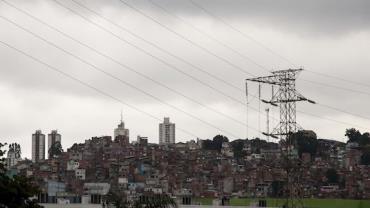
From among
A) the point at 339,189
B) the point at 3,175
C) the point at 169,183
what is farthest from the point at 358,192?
the point at 3,175

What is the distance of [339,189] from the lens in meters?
189

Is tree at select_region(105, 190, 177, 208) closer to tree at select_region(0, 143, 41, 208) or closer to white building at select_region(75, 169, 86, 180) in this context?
tree at select_region(0, 143, 41, 208)

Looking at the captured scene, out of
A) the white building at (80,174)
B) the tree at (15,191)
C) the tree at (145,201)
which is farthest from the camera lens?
the white building at (80,174)

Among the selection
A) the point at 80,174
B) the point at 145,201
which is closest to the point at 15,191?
the point at 145,201

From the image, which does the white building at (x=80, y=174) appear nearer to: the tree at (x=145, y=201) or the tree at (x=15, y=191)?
the tree at (x=145, y=201)

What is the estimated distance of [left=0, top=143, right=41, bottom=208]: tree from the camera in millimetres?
41125

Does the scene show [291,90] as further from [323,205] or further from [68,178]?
[68,178]

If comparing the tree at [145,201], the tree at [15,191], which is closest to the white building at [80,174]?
the tree at [145,201]

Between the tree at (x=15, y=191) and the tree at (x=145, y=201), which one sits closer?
the tree at (x=15, y=191)

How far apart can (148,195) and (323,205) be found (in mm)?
56284

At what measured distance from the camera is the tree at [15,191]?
135ft

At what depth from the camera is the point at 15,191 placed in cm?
4109

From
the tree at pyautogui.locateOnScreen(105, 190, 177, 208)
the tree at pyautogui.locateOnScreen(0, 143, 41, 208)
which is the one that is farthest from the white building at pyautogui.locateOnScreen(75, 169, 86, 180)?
the tree at pyautogui.locateOnScreen(0, 143, 41, 208)

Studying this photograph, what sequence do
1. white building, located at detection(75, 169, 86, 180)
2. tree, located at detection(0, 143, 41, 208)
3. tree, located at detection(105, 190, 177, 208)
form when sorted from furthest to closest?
white building, located at detection(75, 169, 86, 180) < tree, located at detection(105, 190, 177, 208) < tree, located at detection(0, 143, 41, 208)
